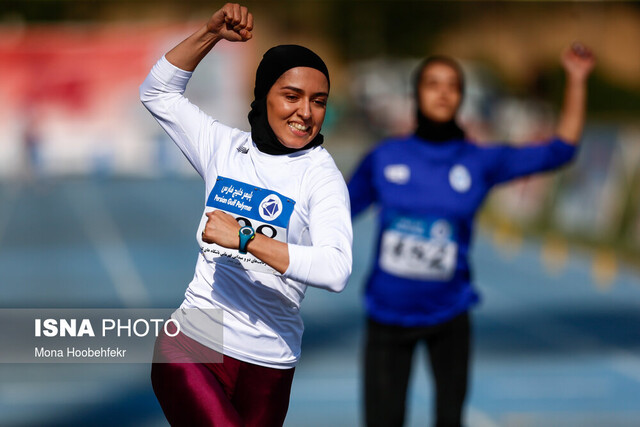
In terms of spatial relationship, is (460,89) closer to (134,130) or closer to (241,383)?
(241,383)

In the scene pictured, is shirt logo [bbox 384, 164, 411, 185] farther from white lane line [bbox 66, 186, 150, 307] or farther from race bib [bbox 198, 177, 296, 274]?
white lane line [bbox 66, 186, 150, 307]

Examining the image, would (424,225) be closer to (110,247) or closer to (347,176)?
(347,176)

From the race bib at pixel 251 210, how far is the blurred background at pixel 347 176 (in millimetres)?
4757

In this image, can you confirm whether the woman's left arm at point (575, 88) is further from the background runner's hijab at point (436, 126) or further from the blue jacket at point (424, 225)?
the background runner's hijab at point (436, 126)

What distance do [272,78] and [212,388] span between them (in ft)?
3.40

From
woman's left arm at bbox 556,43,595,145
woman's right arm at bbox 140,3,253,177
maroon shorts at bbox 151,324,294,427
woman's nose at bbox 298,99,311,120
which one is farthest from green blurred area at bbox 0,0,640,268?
woman's nose at bbox 298,99,311,120

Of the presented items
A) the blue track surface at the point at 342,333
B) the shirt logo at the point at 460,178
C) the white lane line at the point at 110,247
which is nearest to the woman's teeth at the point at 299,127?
the shirt logo at the point at 460,178

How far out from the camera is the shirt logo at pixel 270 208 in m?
3.72

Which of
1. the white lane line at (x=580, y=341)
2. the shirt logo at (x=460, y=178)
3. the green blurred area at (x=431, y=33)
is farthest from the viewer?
the green blurred area at (x=431, y=33)

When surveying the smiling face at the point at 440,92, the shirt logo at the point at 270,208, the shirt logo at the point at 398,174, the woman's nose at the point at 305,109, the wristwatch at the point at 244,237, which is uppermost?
the woman's nose at the point at 305,109

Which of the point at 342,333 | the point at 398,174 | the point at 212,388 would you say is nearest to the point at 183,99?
the point at 212,388

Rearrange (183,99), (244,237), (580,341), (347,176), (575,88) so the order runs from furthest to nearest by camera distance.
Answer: (347,176) < (580,341) < (575,88) < (183,99) < (244,237)

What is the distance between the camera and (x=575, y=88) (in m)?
5.90

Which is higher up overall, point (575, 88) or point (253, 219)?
point (575, 88)
